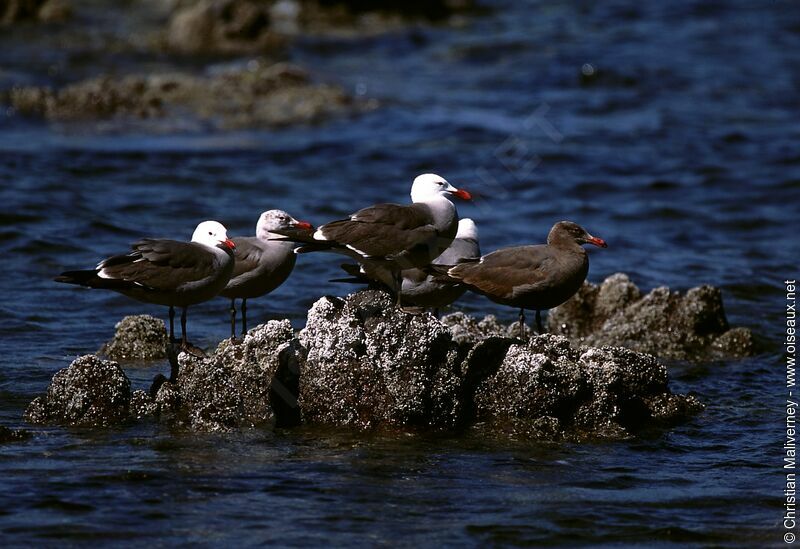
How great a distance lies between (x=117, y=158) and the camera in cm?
1731

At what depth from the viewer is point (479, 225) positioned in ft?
50.9

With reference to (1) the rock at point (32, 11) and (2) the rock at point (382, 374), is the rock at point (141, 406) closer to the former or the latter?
(2) the rock at point (382, 374)

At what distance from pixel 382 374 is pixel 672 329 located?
3.61 m

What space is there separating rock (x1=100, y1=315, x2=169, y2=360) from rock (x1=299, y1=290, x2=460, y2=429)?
2059 mm

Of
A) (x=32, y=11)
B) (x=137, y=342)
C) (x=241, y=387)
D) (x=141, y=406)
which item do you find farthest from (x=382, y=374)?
(x=32, y=11)

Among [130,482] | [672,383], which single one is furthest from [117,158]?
[130,482]

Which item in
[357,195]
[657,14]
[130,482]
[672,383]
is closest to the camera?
[130,482]

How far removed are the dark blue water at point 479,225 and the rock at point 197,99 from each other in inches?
24.0

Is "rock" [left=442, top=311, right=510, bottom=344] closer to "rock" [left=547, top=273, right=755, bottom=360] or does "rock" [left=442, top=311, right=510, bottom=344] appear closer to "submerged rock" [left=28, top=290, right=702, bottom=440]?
"submerged rock" [left=28, top=290, right=702, bottom=440]

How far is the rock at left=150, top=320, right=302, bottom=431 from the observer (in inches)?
311

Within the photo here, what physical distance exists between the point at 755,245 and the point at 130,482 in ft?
32.5

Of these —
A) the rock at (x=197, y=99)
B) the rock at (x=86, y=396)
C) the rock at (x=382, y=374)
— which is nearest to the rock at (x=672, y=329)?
the rock at (x=382, y=374)

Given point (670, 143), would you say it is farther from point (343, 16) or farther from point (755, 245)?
point (343, 16)

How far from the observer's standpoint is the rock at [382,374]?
7855 millimetres
